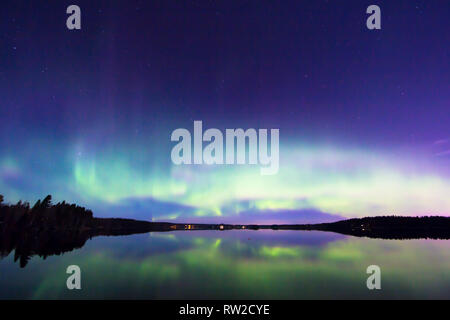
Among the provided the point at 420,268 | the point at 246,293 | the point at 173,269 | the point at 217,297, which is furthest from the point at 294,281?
the point at 420,268

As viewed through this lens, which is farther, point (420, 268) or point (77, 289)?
point (420, 268)

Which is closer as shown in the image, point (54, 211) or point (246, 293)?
point (246, 293)

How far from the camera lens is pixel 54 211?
18538cm

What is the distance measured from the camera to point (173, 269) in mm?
35438
